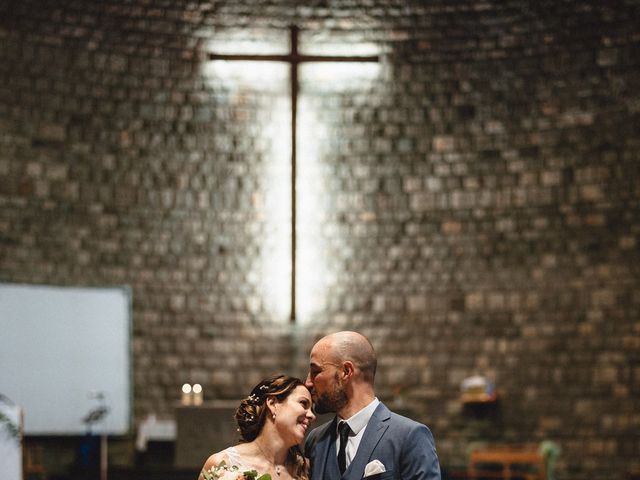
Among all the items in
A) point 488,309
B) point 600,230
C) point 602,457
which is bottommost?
point 602,457

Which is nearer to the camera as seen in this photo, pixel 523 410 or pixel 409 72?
pixel 523 410

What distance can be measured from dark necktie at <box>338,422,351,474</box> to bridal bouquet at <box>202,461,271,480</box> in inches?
11.7

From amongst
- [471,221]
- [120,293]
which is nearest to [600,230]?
[471,221]

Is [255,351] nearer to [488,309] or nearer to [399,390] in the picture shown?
[399,390]

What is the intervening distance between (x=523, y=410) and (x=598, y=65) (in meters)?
3.25

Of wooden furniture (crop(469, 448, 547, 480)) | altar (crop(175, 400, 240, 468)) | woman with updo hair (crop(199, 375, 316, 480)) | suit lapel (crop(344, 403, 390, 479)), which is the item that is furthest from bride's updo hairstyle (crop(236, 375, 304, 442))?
wooden furniture (crop(469, 448, 547, 480))

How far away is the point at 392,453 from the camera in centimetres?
361

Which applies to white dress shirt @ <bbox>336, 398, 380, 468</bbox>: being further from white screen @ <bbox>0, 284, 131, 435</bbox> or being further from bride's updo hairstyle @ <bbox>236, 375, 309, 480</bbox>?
white screen @ <bbox>0, 284, 131, 435</bbox>

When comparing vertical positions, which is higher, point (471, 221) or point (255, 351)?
point (471, 221)

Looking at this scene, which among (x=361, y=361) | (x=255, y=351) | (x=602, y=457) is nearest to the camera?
(x=361, y=361)

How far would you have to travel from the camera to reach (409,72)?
9.74 metres

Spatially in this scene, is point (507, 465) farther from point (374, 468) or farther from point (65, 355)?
point (374, 468)

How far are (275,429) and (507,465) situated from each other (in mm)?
5166

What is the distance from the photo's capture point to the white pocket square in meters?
3.55
